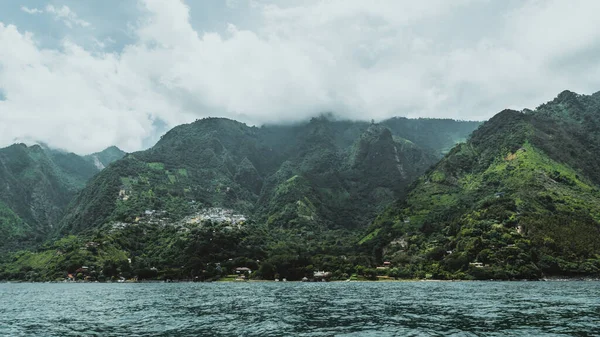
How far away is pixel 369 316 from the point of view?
189 feet

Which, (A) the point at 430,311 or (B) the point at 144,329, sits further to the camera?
(A) the point at 430,311

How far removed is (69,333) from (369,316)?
37786 millimetres

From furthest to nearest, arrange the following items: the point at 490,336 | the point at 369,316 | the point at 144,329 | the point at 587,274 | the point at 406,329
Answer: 1. the point at 587,274
2. the point at 369,316
3. the point at 144,329
4. the point at 406,329
5. the point at 490,336

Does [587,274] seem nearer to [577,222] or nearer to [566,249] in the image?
[566,249]

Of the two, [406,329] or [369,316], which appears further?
[369,316]

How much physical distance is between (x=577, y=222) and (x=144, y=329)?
704ft

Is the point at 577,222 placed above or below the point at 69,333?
above

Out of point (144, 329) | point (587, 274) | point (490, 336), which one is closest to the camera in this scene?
point (490, 336)

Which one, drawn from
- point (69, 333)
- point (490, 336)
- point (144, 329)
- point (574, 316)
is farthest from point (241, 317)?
point (574, 316)

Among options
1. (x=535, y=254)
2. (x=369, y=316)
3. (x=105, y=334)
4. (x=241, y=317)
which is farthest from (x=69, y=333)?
(x=535, y=254)

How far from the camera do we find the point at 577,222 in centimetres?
19962

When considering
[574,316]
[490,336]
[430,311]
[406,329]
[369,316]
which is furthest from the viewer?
[430,311]

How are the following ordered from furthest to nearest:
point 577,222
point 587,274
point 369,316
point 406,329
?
1. point 577,222
2. point 587,274
3. point 369,316
4. point 406,329

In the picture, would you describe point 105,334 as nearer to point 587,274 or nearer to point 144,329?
point 144,329
